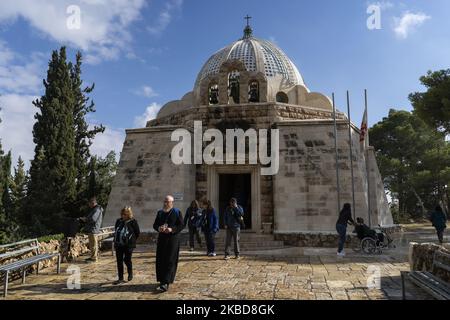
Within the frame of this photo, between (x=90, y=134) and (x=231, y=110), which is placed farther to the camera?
(x=90, y=134)

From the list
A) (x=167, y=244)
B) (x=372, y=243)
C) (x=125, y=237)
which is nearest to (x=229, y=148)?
(x=372, y=243)

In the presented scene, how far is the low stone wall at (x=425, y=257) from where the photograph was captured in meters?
4.94

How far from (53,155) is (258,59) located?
10.8 meters

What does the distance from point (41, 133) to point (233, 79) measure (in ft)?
29.0

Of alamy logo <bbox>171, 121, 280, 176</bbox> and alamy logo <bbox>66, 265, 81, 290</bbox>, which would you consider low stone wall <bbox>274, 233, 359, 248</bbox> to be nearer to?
alamy logo <bbox>171, 121, 280, 176</bbox>

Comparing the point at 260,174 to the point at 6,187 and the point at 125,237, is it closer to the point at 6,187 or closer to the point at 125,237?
the point at 125,237

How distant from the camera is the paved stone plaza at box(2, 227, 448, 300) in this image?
4.84 meters

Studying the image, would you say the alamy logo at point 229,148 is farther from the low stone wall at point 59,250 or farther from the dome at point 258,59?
the dome at point 258,59

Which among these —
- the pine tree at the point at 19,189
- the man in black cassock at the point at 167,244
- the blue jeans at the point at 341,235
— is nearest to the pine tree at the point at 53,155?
the pine tree at the point at 19,189

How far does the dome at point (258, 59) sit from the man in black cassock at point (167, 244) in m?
13.1

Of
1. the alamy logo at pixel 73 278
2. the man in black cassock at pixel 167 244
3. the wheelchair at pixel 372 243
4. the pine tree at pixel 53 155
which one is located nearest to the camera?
the man in black cassock at pixel 167 244
